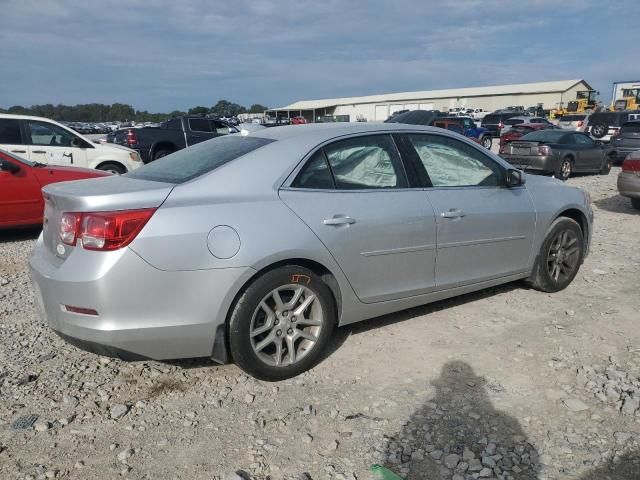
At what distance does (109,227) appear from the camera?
2891 mm

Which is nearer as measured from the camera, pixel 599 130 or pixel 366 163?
pixel 366 163

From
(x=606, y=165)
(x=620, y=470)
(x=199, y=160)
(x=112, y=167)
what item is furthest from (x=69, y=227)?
(x=606, y=165)

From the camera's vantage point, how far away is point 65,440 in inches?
112

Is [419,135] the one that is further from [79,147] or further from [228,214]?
[79,147]

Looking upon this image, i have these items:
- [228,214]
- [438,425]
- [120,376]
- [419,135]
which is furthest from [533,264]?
[120,376]

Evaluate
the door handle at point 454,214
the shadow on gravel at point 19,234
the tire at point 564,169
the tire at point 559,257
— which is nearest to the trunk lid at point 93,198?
the door handle at point 454,214

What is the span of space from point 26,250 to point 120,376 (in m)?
3.98

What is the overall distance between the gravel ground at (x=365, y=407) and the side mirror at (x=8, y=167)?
3.07 metres

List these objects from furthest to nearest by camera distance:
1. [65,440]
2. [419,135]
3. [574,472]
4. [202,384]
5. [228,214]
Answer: [419,135], [202,384], [228,214], [65,440], [574,472]

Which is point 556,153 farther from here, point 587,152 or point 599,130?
point 599,130

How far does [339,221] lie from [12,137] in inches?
316

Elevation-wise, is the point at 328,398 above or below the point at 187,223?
below

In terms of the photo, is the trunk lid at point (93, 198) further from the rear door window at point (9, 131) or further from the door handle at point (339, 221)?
the rear door window at point (9, 131)

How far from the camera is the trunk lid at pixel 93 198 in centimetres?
295
